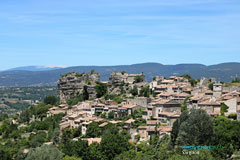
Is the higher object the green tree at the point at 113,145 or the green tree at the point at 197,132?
the green tree at the point at 197,132

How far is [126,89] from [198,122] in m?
35.9

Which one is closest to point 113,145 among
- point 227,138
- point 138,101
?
point 227,138

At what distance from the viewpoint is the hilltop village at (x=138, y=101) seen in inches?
→ 1996

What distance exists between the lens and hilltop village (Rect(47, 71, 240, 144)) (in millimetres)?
50688

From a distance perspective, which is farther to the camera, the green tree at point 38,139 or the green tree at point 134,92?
the green tree at point 134,92

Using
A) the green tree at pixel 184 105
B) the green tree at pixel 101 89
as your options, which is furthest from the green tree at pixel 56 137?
the green tree at pixel 184 105

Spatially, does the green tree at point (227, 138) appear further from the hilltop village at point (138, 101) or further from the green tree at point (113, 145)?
the green tree at point (113, 145)

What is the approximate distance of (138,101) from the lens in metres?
62.6

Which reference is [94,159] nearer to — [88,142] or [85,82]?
[88,142]

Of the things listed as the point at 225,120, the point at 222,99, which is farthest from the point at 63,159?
the point at 222,99

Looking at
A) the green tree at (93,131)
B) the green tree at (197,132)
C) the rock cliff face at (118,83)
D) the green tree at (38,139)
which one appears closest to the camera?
the green tree at (197,132)

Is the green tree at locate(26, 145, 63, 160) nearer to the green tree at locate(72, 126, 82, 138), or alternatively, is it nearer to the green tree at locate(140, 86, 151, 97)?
the green tree at locate(72, 126, 82, 138)

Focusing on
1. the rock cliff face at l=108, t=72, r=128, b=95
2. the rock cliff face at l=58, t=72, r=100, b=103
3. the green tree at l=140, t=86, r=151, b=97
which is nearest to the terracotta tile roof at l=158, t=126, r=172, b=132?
the green tree at l=140, t=86, r=151, b=97

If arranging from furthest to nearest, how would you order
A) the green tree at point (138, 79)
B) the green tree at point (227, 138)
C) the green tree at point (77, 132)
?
the green tree at point (138, 79), the green tree at point (77, 132), the green tree at point (227, 138)
